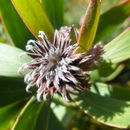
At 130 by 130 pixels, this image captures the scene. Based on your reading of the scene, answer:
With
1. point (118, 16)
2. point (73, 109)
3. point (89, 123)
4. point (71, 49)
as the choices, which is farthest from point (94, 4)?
point (89, 123)

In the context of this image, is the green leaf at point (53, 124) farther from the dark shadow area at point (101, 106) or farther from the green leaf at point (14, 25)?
the green leaf at point (14, 25)

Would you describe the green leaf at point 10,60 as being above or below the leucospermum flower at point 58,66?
above

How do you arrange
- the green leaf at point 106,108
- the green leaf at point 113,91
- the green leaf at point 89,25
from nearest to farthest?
1. the green leaf at point 89,25
2. the green leaf at point 106,108
3. the green leaf at point 113,91

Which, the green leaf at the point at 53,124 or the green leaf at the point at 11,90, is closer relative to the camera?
the green leaf at the point at 11,90

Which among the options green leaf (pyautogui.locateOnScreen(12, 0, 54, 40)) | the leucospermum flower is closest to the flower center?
the leucospermum flower

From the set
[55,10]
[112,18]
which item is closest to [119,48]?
[112,18]

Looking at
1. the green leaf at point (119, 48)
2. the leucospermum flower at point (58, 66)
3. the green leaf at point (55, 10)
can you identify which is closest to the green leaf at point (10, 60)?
the leucospermum flower at point (58, 66)
